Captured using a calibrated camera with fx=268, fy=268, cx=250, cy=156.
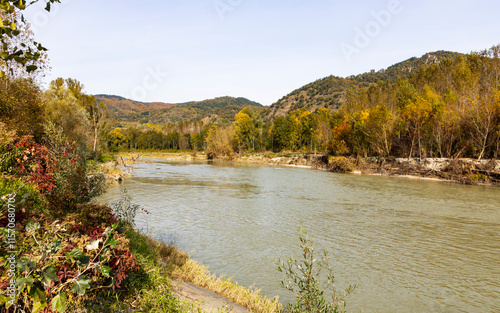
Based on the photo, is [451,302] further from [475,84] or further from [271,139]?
[271,139]

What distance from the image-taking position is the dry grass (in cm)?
586

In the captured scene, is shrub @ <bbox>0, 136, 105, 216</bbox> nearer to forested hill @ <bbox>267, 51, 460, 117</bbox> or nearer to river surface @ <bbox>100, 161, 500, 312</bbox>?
river surface @ <bbox>100, 161, 500, 312</bbox>

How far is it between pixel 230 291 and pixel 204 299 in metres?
0.96

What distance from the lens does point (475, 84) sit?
4381 cm

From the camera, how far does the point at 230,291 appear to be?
6.41 m

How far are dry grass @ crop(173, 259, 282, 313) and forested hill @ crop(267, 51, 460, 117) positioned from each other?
141 metres

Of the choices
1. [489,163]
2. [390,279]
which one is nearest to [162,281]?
[390,279]

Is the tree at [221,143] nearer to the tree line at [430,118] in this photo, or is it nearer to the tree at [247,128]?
the tree at [247,128]

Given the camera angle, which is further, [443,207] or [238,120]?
[238,120]

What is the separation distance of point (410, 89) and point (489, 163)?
1959cm

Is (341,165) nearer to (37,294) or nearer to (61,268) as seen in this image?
(61,268)

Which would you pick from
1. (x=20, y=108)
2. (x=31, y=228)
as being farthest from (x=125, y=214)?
(x=20, y=108)

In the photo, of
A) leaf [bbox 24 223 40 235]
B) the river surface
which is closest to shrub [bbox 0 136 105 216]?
leaf [bbox 24 223 40 235]

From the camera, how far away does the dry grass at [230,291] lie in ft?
19.2
